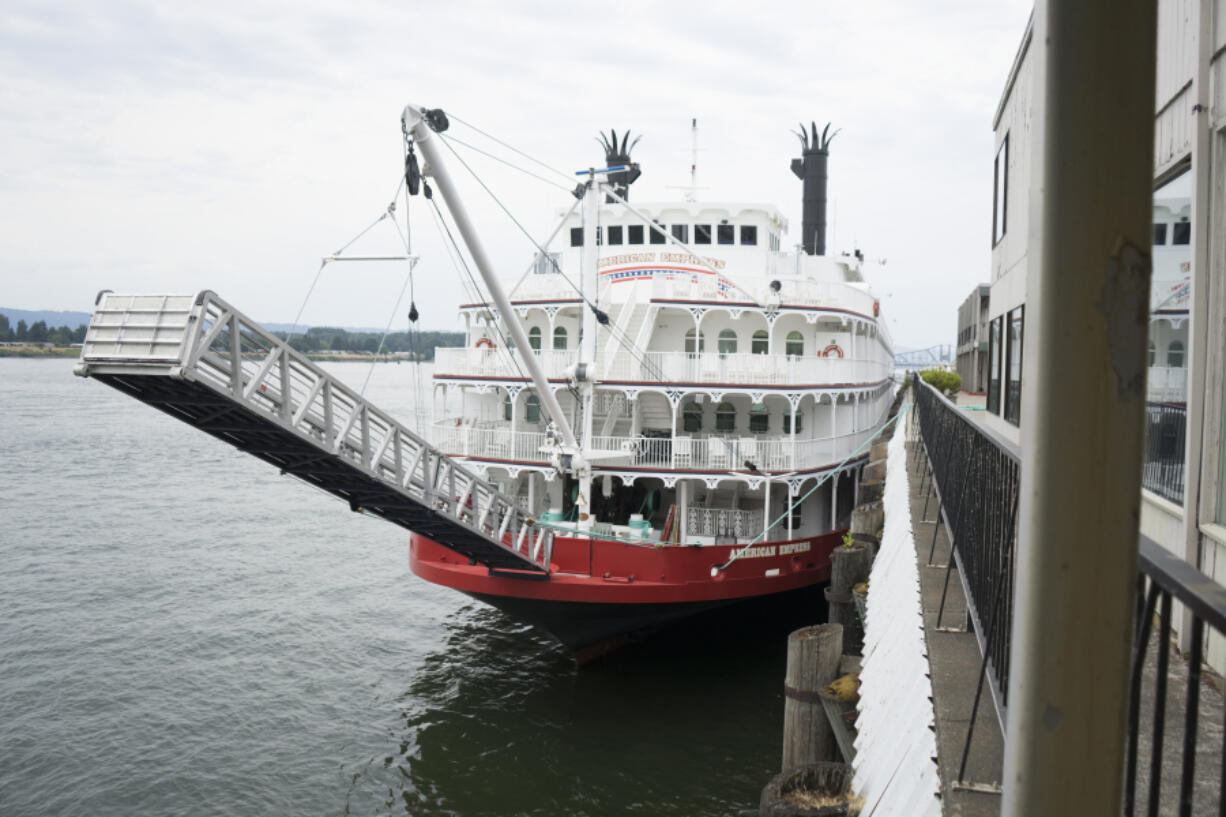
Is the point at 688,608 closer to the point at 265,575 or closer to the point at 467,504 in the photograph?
the point at 467,504

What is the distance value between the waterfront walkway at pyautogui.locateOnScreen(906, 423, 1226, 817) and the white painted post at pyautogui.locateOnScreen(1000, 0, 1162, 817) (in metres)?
1.03

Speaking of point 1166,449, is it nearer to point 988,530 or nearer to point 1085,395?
point 988,530

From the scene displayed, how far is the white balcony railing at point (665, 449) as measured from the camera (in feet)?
54.8

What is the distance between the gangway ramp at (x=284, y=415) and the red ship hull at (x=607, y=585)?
34 centimetres

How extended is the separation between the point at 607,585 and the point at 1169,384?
1095cm

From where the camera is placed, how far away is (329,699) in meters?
15.9

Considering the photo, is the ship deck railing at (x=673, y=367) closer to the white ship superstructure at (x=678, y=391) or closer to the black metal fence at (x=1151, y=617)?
the white ship superstructure at (x=678, y=391)

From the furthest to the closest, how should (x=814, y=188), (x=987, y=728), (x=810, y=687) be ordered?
(x=814, y=188)
(x=810, y=687)
(x=987, y=728)

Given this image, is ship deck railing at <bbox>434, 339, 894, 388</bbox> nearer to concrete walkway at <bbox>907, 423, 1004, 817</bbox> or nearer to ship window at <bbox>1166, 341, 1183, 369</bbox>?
concrete walkway at <bbox>907, 423, 1004, 817</bbox>

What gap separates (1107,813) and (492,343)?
17.3 meters

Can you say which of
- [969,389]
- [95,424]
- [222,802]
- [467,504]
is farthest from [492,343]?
[95,424]

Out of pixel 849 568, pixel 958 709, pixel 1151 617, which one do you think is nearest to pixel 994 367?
pixel 849 568

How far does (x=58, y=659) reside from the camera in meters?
17.4

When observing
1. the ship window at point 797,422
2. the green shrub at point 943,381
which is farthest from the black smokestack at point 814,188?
the ship window at point 797,422
